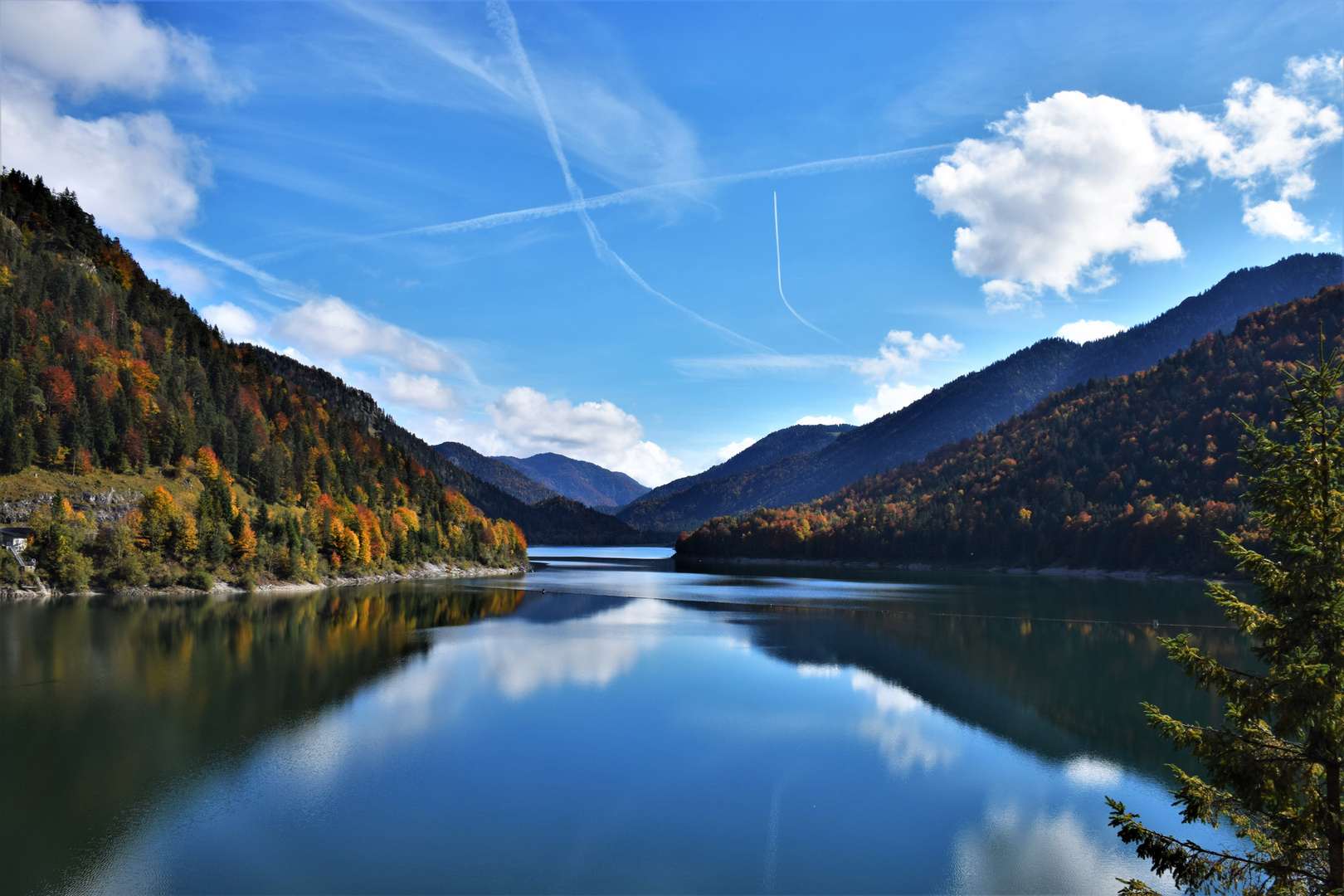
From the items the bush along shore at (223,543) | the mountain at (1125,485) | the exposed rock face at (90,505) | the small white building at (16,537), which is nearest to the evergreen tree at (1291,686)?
the bush along shore at (223,543)

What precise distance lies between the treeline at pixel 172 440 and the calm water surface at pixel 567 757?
20242mm

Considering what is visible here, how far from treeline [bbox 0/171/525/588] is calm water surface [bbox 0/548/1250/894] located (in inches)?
797

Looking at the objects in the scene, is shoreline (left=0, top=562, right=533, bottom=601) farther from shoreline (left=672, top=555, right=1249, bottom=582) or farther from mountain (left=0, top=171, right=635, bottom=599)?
shoreline (left=672, top=555, right=1249, bottom=582)

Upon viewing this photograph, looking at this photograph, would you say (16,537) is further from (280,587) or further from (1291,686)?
(1291,686)

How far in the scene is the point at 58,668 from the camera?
38.4 m

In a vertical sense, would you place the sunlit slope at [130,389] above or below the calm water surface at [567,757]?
above

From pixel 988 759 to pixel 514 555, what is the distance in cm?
13240

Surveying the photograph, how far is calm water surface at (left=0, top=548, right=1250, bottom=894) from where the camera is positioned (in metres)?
17.8

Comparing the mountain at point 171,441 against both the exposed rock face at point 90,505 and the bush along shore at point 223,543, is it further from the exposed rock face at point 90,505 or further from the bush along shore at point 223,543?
the exposed rock face at point 90,505

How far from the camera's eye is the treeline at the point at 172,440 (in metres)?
77.7

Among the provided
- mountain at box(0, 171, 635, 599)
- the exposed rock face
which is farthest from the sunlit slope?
the exposed rock face

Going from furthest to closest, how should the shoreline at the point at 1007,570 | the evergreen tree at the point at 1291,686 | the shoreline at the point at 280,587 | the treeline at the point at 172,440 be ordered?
the shoreline at the point at 1007,570, the treeline at the point at 172,440, the shoreline at the point at 280,587, the evergreen tree at the point at 1291,686

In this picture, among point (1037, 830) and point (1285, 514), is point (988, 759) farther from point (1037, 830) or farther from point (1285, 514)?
point (1285, 514)

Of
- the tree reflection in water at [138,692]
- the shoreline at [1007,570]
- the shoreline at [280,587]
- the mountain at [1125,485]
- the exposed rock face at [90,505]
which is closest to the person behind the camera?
the tree reflection in water at [138,692]
